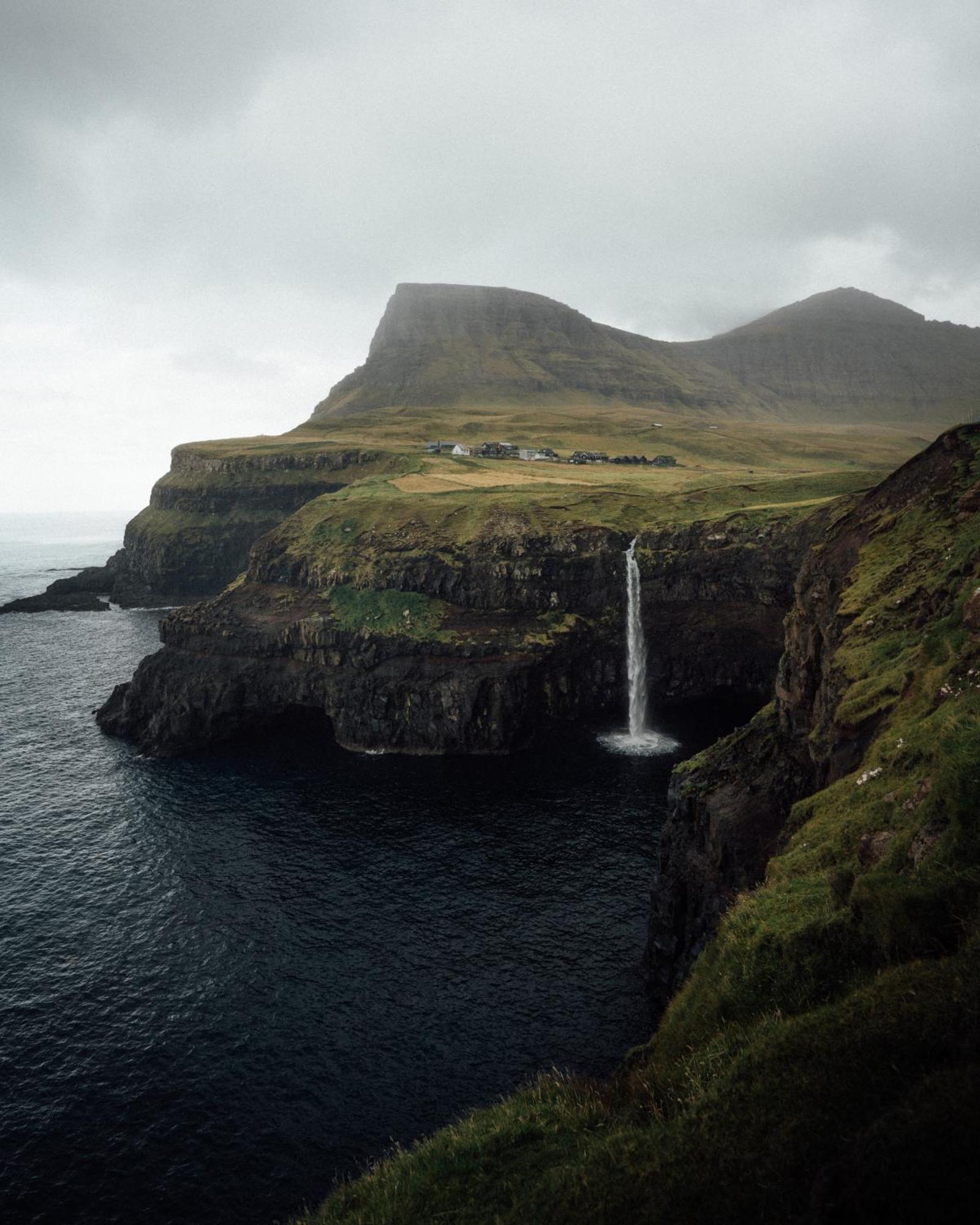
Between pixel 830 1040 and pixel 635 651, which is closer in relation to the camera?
pixel 830 1040

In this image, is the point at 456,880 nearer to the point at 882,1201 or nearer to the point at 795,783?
the point at 795,783

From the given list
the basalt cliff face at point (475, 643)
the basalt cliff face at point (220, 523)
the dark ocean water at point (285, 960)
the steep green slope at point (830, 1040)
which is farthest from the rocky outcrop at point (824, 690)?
the basalt cliff face at point (220, 523)

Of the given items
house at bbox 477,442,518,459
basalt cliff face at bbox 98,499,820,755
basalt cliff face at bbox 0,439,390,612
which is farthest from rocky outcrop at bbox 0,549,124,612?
house at bbox 477,442,518,459

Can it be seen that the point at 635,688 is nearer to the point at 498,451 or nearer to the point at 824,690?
the point at 824,690

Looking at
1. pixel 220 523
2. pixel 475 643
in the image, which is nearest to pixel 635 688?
pixel 475 643

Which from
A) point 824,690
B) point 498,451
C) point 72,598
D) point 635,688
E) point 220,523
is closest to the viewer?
point 824,690

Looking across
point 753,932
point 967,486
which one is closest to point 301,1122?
point 753,932
